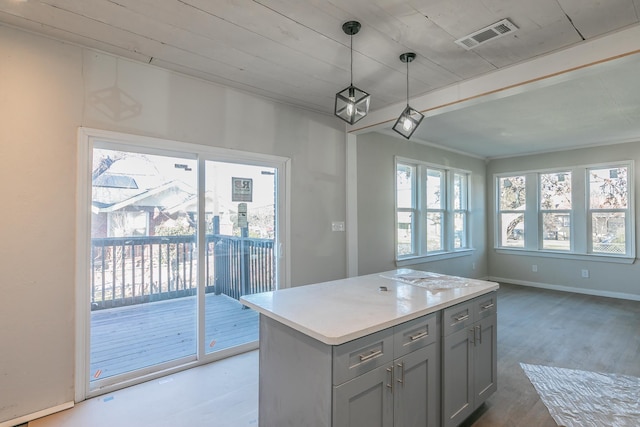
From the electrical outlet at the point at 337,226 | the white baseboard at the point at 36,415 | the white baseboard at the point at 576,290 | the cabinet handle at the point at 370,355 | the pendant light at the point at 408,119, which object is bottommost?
the white baseboard at the point at 36,415

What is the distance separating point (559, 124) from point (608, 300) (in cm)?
297

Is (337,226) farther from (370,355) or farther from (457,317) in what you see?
(370,355)

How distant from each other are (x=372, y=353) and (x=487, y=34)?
2.18 m

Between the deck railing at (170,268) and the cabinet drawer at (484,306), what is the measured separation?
201 cm

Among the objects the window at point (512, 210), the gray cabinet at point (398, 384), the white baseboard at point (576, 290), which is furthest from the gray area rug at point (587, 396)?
the window at point (512, 210)

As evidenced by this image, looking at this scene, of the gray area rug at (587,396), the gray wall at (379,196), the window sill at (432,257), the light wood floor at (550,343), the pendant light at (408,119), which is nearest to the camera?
the gray area rug at (587,396)

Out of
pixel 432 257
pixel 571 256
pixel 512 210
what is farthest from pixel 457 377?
pixel 512 210

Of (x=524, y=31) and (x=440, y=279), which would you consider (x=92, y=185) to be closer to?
(x=440, y=279)

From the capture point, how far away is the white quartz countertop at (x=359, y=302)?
1.44 m

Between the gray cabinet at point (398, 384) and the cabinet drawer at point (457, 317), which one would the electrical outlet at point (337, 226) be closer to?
the cabinet drawer at point (457, 317)

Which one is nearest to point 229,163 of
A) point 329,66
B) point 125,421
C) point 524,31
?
point 329,66

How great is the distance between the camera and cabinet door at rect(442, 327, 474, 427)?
1845mm

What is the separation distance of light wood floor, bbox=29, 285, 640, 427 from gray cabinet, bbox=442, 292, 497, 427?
0.26m

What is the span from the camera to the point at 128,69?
8.20ft
